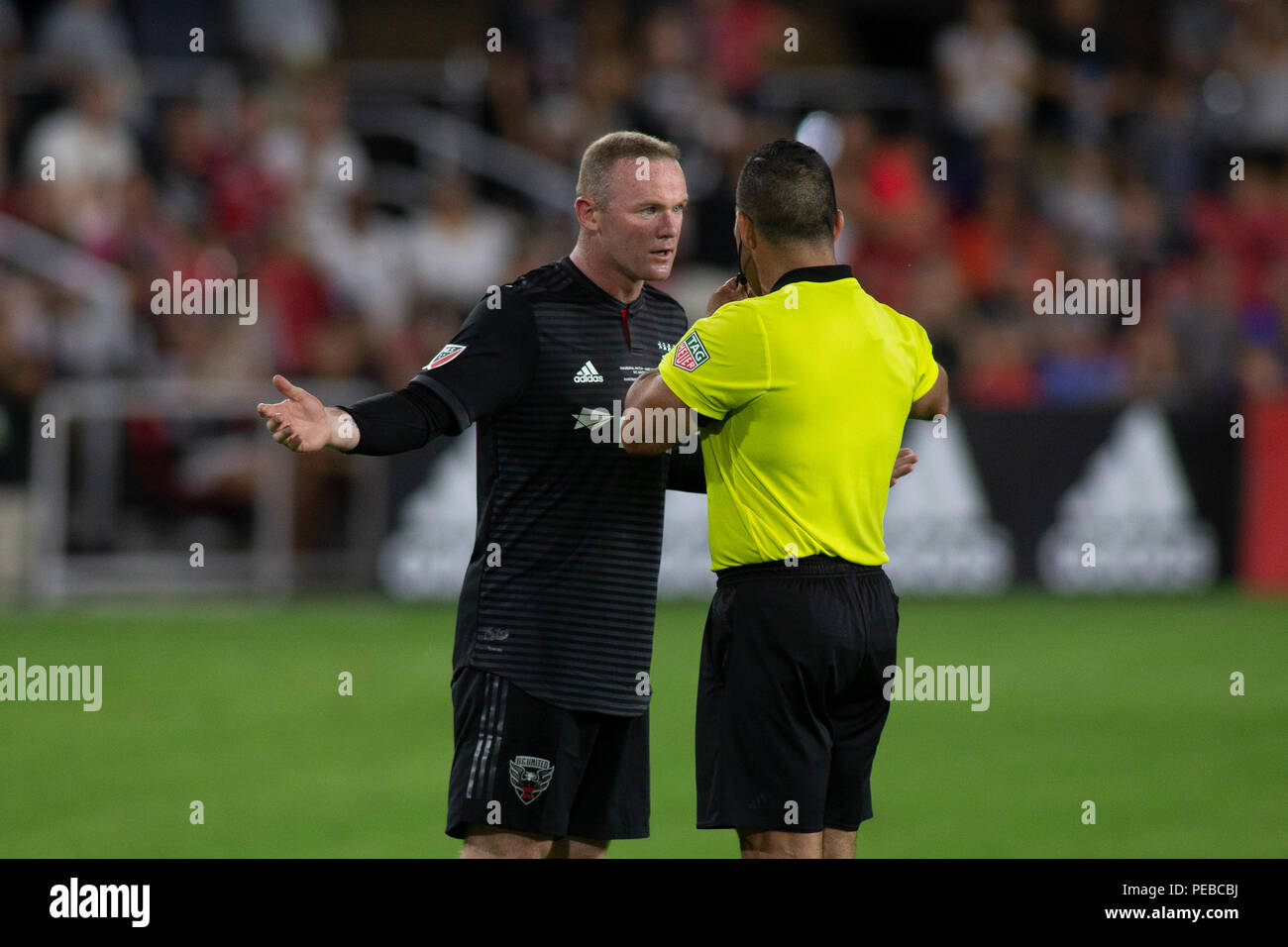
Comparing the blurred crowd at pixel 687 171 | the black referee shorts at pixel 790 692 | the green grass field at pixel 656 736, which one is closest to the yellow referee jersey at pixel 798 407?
the black referee shorts at pixel 790 692

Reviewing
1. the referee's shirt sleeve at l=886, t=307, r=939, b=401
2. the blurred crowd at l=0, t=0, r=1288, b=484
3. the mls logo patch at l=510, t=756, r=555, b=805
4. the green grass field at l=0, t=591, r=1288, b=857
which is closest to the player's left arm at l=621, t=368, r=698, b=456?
the referee's shirt sleeve at l=886, t=307, r=939, b=401

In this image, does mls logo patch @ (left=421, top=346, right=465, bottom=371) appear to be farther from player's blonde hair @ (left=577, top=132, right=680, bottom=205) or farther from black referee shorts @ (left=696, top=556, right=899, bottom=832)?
black referee shorts @ (left=696, top=556, right=899, bottom=832)

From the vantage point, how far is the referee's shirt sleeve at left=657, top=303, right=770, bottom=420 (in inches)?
189

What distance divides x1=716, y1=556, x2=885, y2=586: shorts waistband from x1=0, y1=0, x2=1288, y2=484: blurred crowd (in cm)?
978

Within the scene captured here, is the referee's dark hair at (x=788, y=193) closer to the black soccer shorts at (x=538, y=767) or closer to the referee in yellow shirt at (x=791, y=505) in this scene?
the referee in yellow shirt at (x=791, y=505)

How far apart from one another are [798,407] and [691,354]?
31 cm

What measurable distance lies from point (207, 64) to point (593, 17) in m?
3.66

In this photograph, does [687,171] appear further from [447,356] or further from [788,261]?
[788,261]

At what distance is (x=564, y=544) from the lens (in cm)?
532

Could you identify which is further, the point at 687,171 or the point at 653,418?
the point at 687,171

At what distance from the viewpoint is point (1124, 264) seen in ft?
56.9

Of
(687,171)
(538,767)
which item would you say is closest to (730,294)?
(538,767)

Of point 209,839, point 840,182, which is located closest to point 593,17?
point 840,182

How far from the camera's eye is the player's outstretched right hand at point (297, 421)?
4.68 metres
